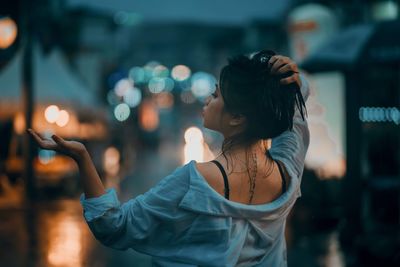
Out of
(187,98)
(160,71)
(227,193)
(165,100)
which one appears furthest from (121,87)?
(187,98)

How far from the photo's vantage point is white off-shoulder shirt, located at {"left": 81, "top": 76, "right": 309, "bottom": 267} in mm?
2459

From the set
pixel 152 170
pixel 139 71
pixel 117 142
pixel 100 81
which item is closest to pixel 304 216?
pixel 152 170

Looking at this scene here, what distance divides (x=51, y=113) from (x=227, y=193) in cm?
1894

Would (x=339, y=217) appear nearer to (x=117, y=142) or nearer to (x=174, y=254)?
(x=174, y=254)

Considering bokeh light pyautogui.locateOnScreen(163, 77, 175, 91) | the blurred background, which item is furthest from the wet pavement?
bokeh light pyautogui.locateOnScreen(163, 77, 175, 91)

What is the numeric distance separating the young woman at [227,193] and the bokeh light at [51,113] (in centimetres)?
1798

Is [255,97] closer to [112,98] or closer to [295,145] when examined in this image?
[295,145]

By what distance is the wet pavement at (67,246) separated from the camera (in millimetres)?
9821

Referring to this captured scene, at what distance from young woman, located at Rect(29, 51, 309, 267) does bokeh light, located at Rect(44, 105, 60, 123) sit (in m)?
18.0

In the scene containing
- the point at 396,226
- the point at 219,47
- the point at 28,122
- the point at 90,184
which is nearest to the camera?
the point at 90,184

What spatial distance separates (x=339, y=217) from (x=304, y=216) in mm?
638

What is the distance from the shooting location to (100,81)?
150 feet

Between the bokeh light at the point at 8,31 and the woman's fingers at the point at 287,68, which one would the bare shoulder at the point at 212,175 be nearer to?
the woman's fingers at the point at 287,68

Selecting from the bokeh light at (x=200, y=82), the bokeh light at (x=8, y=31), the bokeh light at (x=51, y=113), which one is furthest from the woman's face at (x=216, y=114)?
the bokeh light at (x=200, y=82)
